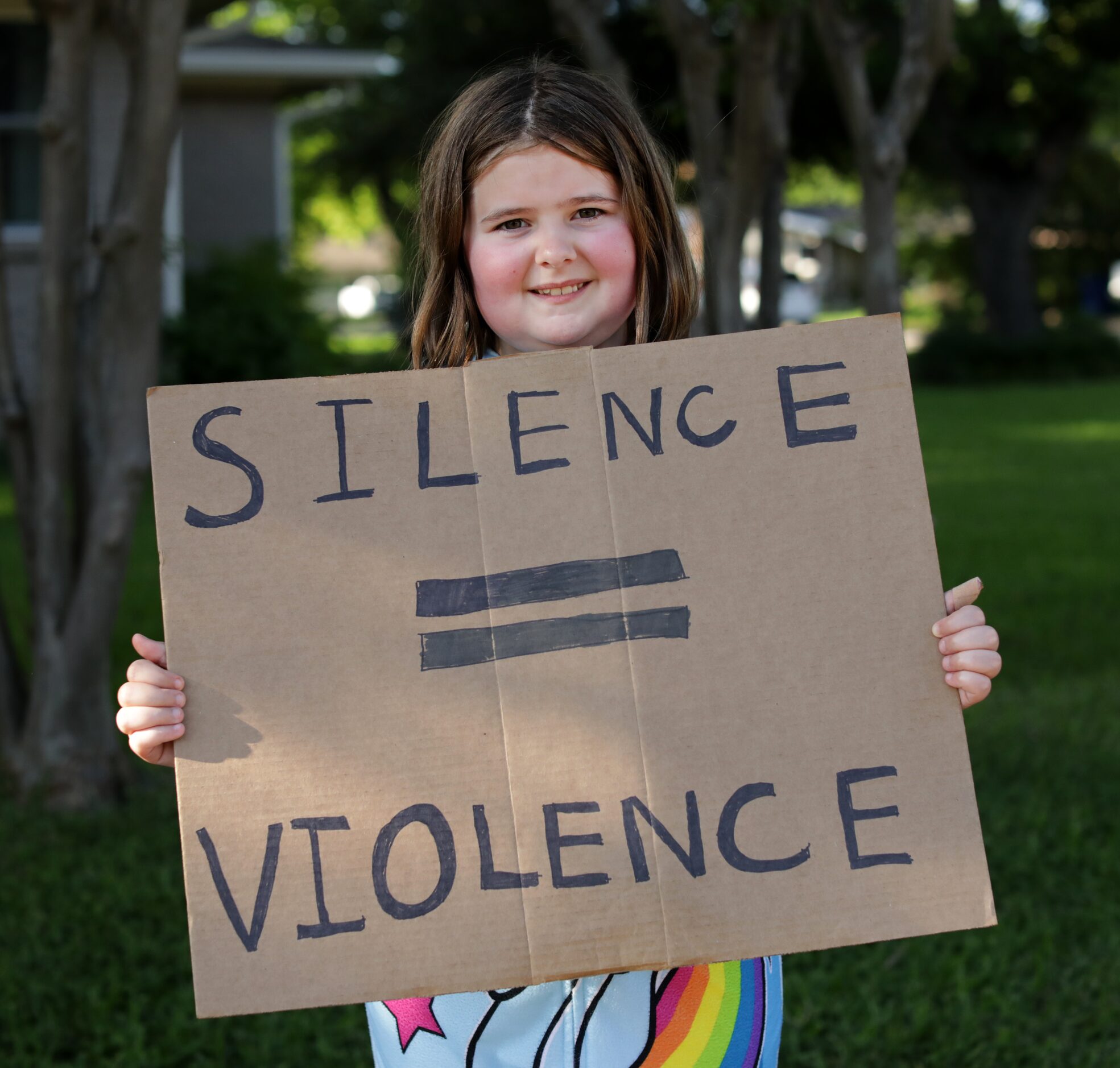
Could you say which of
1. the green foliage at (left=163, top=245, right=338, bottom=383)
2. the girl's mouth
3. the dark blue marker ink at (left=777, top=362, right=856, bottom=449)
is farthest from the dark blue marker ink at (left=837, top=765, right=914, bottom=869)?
the green foliage at (left=163, top=245, right=338, bottom=383)

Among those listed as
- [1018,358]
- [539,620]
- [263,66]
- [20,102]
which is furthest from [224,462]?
[1018,358]

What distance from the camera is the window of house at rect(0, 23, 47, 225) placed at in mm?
10641

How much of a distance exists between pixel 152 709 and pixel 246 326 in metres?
10.7

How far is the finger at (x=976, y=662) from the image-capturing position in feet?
4.55

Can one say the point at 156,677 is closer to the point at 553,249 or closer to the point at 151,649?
the point at 151,649

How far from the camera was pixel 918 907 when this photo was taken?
1394 millimetres

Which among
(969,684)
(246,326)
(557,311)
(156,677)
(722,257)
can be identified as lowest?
(969,684)

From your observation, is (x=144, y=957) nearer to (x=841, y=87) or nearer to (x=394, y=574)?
(x=394, y=574)

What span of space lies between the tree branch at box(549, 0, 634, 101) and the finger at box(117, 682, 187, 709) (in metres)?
4.14

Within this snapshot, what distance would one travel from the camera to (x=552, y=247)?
1.56m

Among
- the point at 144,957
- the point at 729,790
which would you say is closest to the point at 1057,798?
the point at 144,957

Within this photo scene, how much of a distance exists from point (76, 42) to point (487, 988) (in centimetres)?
306

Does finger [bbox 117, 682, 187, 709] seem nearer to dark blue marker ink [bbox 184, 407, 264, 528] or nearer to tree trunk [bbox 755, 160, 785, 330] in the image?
dark blue marker ink [bbox 184, 407, 264, 528]

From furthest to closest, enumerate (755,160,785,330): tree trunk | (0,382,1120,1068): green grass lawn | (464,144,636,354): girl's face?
(755,160,785,330): tree trunk
(0,382,1120,1068): green grass lawn
(464,144,636,354): girl's face
